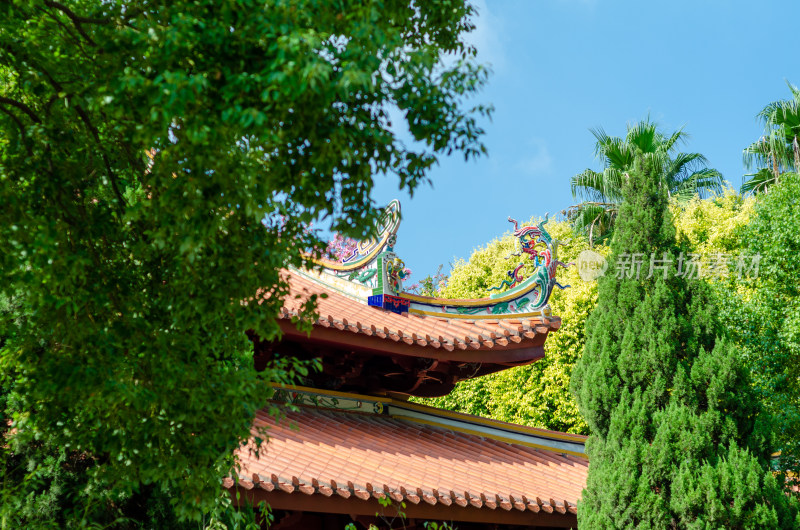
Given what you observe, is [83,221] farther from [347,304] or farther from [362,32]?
[347,304]

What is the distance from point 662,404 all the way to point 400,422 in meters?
2.59

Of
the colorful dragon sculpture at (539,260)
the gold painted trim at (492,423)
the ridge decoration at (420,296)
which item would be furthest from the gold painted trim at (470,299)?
the gold painted trim at (492,423)

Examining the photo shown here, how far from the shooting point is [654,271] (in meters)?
7.90

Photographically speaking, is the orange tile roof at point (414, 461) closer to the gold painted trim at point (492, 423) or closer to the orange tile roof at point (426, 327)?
the gold painted trim at point (492, 423)

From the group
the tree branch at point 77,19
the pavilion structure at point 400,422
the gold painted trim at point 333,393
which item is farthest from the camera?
the gold painted trim at point 333,393

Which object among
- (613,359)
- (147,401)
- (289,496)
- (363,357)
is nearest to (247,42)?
(147,401)

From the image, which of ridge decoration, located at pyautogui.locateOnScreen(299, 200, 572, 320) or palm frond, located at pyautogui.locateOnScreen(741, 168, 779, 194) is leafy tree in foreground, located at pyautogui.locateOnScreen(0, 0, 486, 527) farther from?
palm frond, located at pyautogui.locateOnScreen(741, 168, 779, 194)

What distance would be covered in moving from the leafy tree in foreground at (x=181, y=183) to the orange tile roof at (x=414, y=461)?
1.61 metres

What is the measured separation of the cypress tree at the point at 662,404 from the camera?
680cm

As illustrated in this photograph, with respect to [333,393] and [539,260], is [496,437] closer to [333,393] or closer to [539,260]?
[333,393]

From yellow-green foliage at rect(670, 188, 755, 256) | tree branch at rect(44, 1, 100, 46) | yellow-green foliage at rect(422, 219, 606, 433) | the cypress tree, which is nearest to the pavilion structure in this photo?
the cypress tree

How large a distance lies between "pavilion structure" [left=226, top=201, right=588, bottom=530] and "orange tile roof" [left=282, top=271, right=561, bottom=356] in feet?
0.05

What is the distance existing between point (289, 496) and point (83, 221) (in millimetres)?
2711

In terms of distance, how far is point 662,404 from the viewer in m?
7.45
